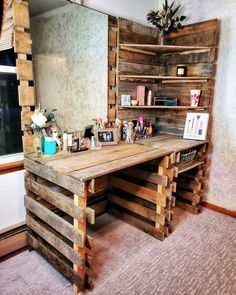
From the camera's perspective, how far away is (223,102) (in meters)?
2.44

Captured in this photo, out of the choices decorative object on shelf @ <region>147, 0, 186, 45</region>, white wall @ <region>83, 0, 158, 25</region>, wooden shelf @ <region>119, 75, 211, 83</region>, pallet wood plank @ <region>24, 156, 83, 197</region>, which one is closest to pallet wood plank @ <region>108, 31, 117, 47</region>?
white wall @ <region>83, 0, 158, 25</region>

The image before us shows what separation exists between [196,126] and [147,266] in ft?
4.74

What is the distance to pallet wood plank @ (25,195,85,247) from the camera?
146 centimetres

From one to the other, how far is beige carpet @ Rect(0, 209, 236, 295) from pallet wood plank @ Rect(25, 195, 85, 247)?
1.36 feet

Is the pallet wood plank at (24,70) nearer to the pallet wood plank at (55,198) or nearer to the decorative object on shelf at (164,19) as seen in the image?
the pallet wood plank at (55,198)

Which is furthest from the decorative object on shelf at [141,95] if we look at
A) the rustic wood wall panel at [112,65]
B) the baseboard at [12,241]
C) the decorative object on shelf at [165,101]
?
the baseboard at [12,241]

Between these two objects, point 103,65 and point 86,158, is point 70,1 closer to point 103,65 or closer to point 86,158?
point 103,65

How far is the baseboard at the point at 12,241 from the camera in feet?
6.02

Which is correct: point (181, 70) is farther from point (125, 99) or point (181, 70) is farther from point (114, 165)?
point (114, 165)

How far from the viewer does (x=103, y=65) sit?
2236 millimetres

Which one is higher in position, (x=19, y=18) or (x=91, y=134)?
(x=19, y=18)

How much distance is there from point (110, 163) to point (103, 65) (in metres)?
1.08

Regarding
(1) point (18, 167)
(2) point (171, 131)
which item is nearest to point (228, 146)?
(2) point (171, 131)

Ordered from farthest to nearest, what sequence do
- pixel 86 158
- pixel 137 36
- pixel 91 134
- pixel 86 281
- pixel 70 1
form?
pixel 137 36
pixel 91 134
pixel 70 1
pixel 86 158
pixel 86 281
